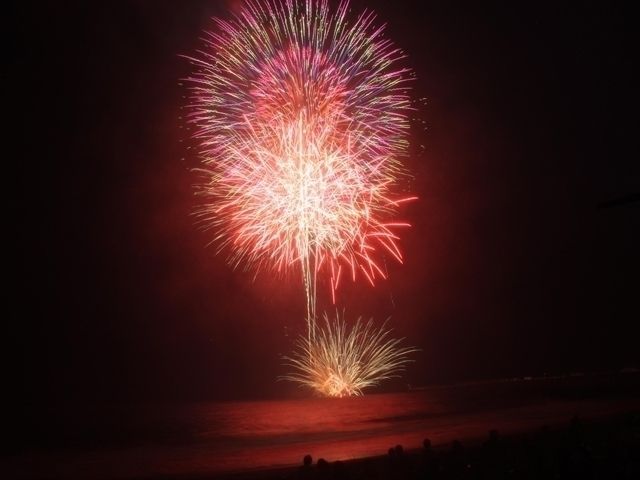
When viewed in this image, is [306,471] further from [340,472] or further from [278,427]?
[278,427]

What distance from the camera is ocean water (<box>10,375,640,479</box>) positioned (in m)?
11.3

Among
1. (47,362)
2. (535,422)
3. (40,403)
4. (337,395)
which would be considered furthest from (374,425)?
(47,362)

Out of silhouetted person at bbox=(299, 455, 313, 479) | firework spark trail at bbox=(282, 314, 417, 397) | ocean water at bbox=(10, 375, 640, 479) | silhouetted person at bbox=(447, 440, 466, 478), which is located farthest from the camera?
firework spark trail at bbox=(282, 314, 417, 397)

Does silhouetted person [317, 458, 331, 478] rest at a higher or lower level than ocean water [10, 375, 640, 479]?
lower

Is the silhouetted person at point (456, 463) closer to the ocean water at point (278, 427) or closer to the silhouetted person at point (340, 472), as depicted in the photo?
the silhouetted person at point (340, 472)

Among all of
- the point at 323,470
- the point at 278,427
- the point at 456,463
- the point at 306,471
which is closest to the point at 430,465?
the point at 456,463

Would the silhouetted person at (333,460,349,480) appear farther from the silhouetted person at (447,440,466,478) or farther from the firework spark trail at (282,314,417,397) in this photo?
the firework spark trail at (282,314,417,397)

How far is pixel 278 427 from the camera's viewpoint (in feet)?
52.4

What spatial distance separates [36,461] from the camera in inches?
483

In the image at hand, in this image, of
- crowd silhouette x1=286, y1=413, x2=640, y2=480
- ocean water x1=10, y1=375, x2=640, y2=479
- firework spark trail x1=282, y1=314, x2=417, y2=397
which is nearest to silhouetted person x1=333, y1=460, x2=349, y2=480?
crowd silhouette x1=286, y1=413, x2=640, y2=480

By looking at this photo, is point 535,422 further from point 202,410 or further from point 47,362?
point 47,362

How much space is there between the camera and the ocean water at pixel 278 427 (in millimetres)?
11336

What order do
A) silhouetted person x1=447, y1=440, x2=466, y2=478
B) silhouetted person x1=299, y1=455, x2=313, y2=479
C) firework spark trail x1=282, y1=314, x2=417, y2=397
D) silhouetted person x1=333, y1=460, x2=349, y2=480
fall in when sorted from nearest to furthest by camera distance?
silhouetted person x1=333, y1=460, x2=349, y2=480 < silhouetted person x1=299, y1=455, x2=313, y2=479 < silhouetted person x1=447, y1=440, x2=466, y2=478 < firework spark trail x1=282, y1=314, x2=417, y2=397

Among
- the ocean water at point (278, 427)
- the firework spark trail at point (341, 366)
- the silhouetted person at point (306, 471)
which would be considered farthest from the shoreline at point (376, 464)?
the firework spark trail at point (341, 366)
